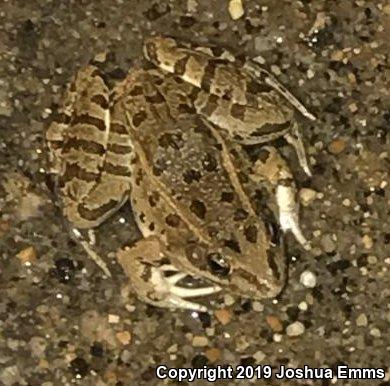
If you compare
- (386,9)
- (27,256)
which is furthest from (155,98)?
(386,9)

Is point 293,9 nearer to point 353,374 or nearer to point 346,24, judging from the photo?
point 346,24

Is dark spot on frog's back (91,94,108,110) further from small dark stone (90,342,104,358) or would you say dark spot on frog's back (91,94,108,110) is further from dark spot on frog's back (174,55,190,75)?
small dark stone (90,342,104,358)

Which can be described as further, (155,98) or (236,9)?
(236,9)

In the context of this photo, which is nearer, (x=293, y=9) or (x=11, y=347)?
(x=11, y=347)

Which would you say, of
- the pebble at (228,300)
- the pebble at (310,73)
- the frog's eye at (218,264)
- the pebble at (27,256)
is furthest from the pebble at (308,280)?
the pebble at (27,256)

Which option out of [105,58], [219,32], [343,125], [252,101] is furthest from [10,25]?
[343,125]

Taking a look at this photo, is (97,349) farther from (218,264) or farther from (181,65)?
(181,65)
